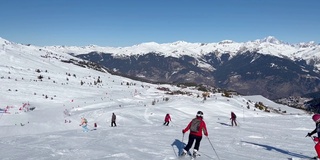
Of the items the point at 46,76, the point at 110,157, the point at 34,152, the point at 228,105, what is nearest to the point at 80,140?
the point at 34,152

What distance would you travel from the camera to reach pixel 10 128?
25.2m

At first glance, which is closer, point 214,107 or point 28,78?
point 214,107

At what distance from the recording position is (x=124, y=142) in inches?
665

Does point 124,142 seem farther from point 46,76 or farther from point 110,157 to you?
point 46,76

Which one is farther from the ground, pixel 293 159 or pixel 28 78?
pixel 28 78

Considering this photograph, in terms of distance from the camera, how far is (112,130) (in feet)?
75.9

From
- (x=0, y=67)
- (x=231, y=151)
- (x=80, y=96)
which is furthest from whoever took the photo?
(x=0, y=67)

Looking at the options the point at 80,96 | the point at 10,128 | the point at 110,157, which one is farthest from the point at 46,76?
the point at 110,157

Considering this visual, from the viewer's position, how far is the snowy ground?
14172mm

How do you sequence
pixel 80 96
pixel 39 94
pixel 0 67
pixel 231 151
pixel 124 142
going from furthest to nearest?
1. pixel 0 67
2. pixel 80 96
3. pixel 39 94
4. pixel 124 142
5. pixel 231 151

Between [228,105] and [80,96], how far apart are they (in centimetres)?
2460

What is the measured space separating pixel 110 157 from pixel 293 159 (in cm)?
767

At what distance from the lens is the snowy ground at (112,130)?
1417cm

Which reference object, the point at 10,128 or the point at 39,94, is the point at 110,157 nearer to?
the point at 10,128
